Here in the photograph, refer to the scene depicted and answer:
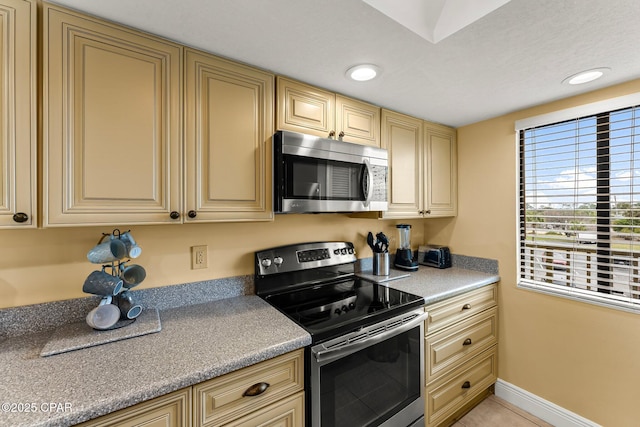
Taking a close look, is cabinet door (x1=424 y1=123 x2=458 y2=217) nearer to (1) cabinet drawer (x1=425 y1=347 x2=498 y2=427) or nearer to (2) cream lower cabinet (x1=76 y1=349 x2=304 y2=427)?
(1) cabinet drawer (x1=425 y1=347 x2=498 y2=427)

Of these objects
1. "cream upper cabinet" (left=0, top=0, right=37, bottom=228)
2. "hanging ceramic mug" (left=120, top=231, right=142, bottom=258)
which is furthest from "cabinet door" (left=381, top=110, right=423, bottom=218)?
"cream upper cabinet" (left=0, top=0, right=37, bottom=228)

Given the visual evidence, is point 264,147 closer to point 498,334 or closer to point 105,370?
point 105,370

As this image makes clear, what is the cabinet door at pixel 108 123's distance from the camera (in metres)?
1.00

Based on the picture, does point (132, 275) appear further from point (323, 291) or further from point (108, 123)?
point (323, 291)

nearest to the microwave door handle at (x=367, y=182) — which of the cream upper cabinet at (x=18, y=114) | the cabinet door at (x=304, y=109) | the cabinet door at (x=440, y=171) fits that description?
the cabinet door at (x=304, y=109)

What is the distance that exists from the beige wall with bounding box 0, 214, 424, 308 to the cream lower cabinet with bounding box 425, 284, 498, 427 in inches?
35.6

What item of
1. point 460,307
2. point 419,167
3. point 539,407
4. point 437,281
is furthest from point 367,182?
point 539,407

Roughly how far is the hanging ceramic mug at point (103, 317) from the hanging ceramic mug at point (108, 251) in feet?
0.60

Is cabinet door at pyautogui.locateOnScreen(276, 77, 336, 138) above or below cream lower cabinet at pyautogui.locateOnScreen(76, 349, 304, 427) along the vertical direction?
above

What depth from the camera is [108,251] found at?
1163mm

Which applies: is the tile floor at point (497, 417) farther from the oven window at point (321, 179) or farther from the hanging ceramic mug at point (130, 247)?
the hanging ceramic mug at point (130, 247)

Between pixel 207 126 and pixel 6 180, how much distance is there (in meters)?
0.70

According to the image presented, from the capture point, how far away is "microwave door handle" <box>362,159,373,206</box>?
1.72 metres

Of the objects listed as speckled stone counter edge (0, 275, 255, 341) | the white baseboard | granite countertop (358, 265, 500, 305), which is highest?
speckled stone counter edge (0, 275, 255, 341)
